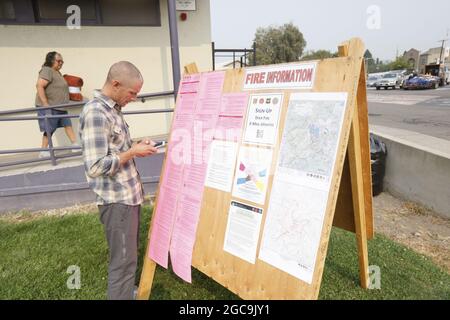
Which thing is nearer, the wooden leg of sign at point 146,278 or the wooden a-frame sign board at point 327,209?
the wooden a-frame sign board at point 327,209

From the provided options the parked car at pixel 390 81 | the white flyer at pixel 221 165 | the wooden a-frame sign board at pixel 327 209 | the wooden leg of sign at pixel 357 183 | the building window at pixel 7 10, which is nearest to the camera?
the wooden a-frame sign board at pixel 327 209

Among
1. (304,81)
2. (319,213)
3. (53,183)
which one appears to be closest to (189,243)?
(319,213)

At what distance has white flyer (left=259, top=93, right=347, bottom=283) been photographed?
1526 millimetres

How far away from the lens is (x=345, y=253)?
10.4 ft

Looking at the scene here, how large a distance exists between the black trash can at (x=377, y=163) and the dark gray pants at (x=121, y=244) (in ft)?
13.2

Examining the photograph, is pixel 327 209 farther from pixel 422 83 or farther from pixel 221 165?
pixel 422 83

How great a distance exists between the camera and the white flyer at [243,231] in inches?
70.6

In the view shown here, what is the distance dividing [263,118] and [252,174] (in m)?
0.34

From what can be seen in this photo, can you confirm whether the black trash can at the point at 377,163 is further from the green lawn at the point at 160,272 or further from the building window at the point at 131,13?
the building window at the point at 131,13

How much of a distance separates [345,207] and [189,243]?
1.16 meters

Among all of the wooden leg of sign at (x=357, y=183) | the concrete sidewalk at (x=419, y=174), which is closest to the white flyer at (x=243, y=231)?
the wooden leg of sign at (x=357, y=183)

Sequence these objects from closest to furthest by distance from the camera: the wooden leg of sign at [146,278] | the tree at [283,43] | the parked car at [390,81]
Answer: the wooden leg of sign at [146,278] → the parked car at [390,81] → the tree at [283,43]

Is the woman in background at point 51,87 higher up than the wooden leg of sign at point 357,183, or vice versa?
the woman in background at point 51,87
